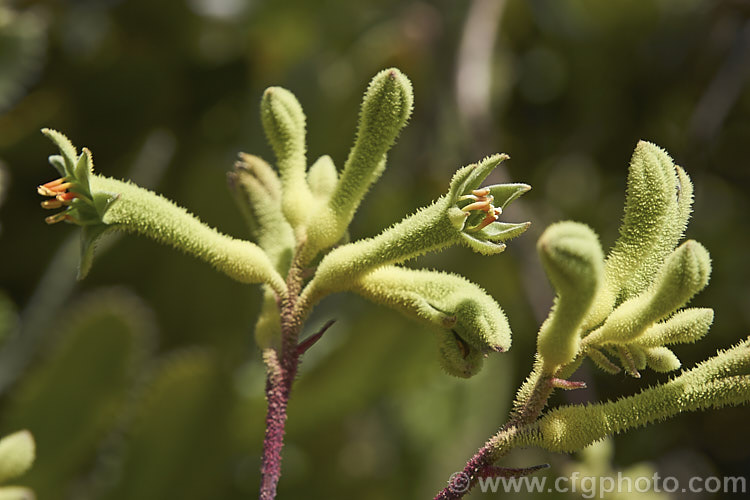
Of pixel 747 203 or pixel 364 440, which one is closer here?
pixel 364 440

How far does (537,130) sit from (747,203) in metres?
0.71

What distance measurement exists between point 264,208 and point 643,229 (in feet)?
1.35

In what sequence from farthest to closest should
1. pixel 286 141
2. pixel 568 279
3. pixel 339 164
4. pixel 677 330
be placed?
pixel 339 164 → pixel 286 141 → pixel 677 330 → pixel 568 279

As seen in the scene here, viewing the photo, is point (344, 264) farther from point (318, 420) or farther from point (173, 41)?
point (173, 41)

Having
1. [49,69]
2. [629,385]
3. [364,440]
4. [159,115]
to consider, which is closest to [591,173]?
[629,385]

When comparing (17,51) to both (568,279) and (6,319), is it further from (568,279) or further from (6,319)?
(568,279)

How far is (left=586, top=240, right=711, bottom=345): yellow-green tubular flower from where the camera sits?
0.73 metres

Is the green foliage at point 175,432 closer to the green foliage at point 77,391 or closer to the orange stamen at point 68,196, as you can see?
the green foliage at point 77,391

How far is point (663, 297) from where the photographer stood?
2.43 feet

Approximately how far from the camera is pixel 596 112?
282cm

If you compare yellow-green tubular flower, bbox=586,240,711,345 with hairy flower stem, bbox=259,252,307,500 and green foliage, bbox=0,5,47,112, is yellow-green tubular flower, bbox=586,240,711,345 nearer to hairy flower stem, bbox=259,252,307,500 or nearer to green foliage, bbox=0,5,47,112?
hairy flower stem, bbox=259,252,307,500

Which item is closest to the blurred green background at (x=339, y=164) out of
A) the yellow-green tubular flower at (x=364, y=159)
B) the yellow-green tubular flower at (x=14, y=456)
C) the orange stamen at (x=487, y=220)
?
the yellow-green tubular flower at (x=14, y=456)

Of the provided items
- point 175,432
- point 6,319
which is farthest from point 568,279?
point 6,319

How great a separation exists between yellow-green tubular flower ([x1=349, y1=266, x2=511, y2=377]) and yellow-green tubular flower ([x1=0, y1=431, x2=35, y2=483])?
0.40 metres
